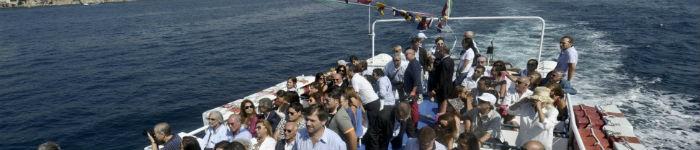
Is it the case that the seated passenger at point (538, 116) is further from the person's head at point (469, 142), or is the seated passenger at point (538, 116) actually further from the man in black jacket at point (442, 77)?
the person's head at point (469, 142)

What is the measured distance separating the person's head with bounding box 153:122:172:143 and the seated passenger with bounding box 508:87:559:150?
4510mm

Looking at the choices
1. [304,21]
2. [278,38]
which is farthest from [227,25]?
[278,38]

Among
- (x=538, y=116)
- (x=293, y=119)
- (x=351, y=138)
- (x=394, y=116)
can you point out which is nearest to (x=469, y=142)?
(x=351, y=138)

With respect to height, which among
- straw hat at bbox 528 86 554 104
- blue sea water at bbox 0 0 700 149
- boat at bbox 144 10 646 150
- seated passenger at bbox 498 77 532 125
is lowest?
blue sea water at bbox 0 0 700 149

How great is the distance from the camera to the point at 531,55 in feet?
73.9

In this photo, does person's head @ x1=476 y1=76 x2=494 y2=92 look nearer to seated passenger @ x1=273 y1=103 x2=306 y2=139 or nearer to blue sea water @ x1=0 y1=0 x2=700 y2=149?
seated passenger @ x1=273 y1=103 x2=306 y2=139

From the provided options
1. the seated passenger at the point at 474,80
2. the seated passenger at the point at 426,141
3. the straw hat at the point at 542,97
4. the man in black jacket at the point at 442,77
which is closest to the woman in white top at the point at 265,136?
the seated passenger at the point at 426,141

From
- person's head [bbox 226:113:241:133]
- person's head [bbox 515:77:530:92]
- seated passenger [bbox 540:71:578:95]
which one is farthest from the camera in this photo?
seated passenger [bbox 540:71:578:95]

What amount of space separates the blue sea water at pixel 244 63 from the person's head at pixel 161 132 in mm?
11831

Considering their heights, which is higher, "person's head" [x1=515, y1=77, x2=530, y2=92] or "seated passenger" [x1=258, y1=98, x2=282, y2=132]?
"person's head" [x1=515, y1=77, x2=530, y2=92]

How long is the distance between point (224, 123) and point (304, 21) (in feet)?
135

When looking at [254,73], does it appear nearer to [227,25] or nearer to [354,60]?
[354,60]

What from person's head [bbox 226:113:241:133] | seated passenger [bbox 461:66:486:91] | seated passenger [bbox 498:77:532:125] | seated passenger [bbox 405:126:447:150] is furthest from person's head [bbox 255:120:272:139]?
seated passenger [bbox 461:66:486:91]

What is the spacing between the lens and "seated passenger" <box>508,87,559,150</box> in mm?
5953
